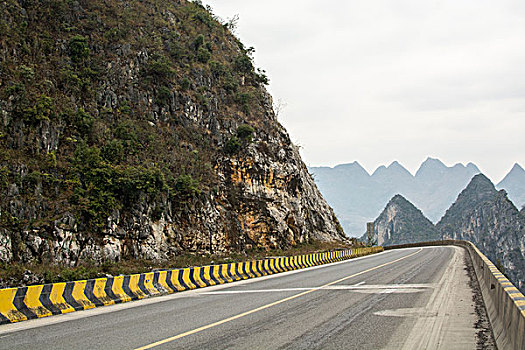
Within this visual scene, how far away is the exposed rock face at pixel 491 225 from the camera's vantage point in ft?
420

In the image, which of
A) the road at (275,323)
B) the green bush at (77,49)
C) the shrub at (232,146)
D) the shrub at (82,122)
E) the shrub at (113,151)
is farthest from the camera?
the shrub at (232,146)

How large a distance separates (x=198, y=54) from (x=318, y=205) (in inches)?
803

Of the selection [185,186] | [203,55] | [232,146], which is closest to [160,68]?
[203,55]

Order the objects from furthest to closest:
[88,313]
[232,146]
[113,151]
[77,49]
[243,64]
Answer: [243,64], [232,146], [77,49], [113,151], [88,313]

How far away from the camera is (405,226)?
179375 mm

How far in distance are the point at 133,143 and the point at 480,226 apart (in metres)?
152

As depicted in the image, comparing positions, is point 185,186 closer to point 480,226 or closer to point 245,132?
point 245,132

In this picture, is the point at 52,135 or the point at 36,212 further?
the point at 52,135

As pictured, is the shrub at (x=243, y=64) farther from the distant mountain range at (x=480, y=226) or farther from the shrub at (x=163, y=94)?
the distant mountain range at (x=480, y=226)

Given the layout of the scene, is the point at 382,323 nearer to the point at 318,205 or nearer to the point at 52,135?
the point at 52,135

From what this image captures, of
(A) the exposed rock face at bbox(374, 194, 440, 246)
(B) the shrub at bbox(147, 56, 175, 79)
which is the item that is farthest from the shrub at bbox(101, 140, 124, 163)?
(A) the exposed rock face at bbox(374, 194, 440, 246)

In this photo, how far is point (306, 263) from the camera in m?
27.3

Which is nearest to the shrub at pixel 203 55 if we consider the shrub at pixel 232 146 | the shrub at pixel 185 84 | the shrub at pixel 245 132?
the shrub at pixel 185 84

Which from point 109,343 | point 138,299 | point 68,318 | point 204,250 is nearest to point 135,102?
point 204,250
